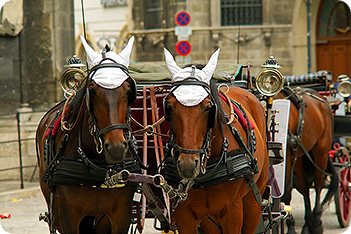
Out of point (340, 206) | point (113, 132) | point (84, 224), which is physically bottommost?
point (340, 206)

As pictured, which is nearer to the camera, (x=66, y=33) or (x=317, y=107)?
(x=317, y=107)

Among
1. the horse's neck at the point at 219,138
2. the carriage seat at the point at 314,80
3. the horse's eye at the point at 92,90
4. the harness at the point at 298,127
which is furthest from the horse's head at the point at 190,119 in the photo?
the carriage seat at the point at 314,80

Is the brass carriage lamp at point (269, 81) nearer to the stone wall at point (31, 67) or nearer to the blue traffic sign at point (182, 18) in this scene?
the stone wall at point (31, 67)

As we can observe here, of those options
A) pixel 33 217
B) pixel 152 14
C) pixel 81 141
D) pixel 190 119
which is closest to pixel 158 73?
pixel 81 141

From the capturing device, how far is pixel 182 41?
16.5 m

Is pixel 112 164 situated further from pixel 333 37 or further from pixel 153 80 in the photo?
pixel 333 37

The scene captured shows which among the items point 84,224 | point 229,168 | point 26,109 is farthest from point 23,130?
A: point 229,168

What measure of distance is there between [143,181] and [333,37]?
22.0 meters

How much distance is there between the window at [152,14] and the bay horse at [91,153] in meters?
21.5

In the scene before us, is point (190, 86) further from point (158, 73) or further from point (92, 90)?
point (158, 73)

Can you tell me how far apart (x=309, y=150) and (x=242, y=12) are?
17.2 meters

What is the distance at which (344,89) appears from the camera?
10.5 metres

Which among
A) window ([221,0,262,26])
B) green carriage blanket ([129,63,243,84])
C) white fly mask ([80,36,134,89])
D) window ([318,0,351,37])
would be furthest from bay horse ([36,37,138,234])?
window ([318,0,351,37])

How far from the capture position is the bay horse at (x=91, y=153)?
477 centimetres
